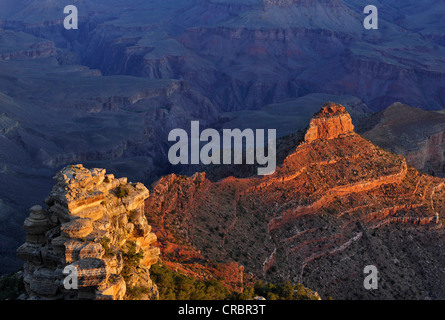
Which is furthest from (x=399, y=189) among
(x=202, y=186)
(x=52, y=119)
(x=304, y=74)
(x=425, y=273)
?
(x=304, y=74)

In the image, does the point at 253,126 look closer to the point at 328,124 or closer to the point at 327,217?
the point at 328,124

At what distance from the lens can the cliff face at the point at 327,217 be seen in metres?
34.4

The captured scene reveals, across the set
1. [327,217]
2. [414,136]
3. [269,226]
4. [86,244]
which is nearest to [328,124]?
[327,217]

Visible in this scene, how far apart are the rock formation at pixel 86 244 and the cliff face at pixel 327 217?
9.69 meters

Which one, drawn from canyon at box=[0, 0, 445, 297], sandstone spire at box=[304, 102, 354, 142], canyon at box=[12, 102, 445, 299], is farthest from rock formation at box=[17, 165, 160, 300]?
sandstone spire at box=[304, 102, 354, 142]

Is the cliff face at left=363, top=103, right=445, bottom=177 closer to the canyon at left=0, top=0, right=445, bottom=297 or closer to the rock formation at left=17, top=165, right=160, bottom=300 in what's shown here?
the canyon at left=0, top=0, right=445, bottom=297

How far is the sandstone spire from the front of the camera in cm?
4428

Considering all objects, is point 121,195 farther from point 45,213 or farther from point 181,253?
point 181,253

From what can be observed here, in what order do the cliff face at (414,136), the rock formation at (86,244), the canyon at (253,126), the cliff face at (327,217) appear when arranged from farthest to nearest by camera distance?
the cliff face at (414,136)
the canyon at (253,126)
the cliff face at (327,217)
the rock formation at (86,244)

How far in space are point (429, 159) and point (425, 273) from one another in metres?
37.3

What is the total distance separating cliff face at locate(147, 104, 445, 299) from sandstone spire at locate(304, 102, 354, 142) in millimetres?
92

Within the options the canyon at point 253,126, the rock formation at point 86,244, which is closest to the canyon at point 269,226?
the rock formation at point 86,244

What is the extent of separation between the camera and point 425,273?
126ft

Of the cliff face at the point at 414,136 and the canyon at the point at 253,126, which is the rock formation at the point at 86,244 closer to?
the canyon at the point at 253,126
